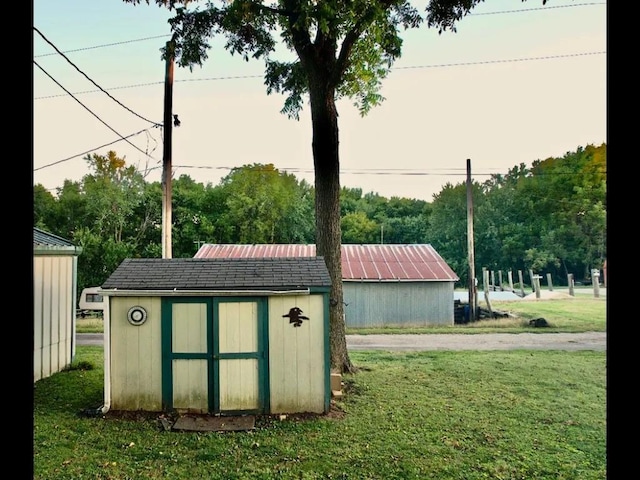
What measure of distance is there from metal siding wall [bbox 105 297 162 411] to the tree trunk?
117 inches

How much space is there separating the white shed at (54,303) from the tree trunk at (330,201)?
4277mm

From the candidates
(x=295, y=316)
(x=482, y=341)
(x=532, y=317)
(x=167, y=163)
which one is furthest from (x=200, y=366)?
(x=532, y=317)

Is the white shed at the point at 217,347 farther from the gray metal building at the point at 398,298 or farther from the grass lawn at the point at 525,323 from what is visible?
the gray metal building at the point at 398,298

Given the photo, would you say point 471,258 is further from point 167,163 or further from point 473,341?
point 167,163

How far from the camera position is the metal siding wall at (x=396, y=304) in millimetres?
15070

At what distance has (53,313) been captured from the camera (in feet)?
23.5

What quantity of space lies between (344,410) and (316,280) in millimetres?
1666

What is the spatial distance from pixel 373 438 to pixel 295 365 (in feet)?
4.16

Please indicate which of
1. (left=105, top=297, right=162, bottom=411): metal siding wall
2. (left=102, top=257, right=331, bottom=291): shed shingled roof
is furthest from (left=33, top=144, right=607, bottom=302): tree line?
(left=105, top=297, right=162, bottom=411): metal siding wall

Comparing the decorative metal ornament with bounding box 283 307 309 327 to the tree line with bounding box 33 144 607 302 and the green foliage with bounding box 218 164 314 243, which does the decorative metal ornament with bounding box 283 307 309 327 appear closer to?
the tree line with bounding box 33 144 607 302

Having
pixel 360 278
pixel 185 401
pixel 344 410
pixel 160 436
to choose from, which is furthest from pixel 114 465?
pixel 360 278

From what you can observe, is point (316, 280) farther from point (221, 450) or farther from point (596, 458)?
point (596, 458)

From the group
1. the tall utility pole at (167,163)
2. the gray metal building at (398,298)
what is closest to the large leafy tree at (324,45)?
the tall utility pole at (167,163)
